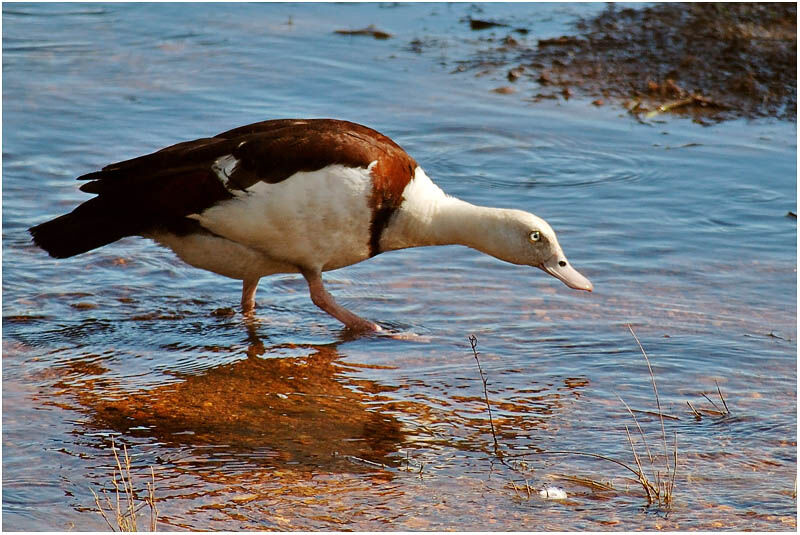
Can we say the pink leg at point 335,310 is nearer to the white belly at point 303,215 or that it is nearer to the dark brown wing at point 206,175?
the white belly at point 303,215

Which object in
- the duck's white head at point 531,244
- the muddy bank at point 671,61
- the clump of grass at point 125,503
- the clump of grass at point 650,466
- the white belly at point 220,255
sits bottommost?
the clump of grass at point 125,503

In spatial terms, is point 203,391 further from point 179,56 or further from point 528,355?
point 179,56

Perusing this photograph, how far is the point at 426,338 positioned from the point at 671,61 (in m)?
6.37

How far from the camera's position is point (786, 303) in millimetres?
7277

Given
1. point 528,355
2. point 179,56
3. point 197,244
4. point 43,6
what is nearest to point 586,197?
point 528,355

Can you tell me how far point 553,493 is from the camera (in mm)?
4785

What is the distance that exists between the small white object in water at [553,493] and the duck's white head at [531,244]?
2.07m

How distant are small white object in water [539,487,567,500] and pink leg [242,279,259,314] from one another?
2.66 m

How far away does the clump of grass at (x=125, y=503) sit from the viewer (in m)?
4.28

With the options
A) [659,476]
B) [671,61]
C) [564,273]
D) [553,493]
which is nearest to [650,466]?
[659,476]

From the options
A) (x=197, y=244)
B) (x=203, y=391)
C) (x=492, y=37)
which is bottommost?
(x=203, y=391)

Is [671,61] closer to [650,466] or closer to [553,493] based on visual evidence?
[650,466]

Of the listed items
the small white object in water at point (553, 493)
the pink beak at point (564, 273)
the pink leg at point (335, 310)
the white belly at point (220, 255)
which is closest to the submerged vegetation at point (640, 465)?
the small white object in water at point (553, 493)

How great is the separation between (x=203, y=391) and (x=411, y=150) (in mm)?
4547
